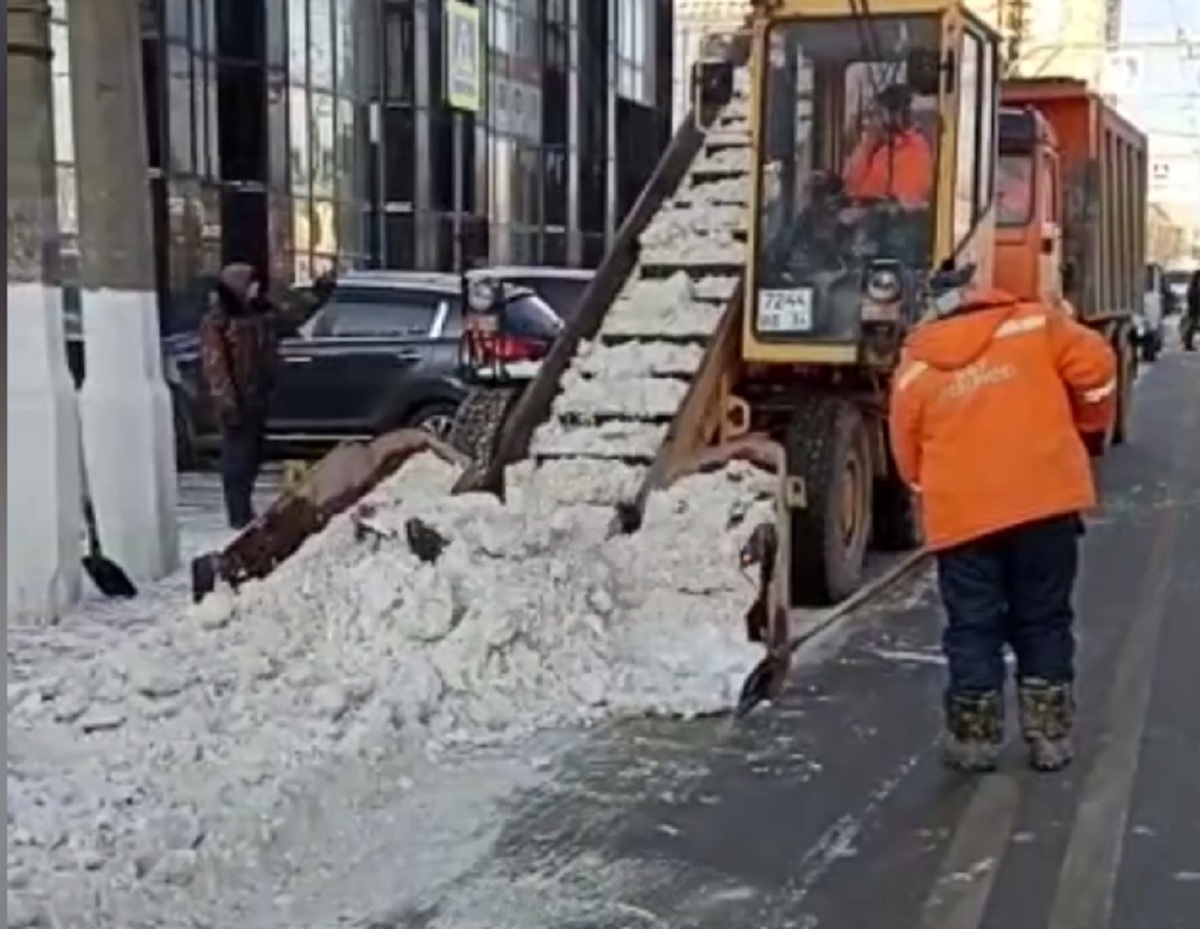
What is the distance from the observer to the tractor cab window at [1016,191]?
15.1 meters

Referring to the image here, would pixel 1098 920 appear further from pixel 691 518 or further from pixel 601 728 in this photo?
pixel 691 518

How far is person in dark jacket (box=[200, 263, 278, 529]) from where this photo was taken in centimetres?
1245

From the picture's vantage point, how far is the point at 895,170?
10977 millimetres

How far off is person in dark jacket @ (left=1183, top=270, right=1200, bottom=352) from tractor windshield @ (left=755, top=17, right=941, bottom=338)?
26.6 m

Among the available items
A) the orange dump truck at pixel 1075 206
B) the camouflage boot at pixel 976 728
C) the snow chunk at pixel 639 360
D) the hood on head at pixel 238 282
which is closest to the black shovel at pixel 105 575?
Result: the hood on head at pixel 238 282

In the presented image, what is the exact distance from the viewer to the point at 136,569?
1071cm

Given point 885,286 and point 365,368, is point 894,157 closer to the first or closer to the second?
point 885,286

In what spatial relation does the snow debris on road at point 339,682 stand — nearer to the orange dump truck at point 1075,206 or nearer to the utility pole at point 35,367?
the utility pole at point 35,367

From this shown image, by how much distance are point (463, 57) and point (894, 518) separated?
22.6 metres

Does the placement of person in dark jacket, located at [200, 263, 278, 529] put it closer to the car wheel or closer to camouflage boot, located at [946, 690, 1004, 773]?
the car wheel

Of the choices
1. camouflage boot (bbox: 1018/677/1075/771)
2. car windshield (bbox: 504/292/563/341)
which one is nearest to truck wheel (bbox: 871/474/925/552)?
car windshield (bbox: 504/292/563/341)

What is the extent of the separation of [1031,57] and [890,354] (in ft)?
163

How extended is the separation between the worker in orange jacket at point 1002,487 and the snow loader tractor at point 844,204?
3.56 metres

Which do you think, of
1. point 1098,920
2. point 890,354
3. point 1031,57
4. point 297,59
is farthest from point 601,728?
point 1031,57
